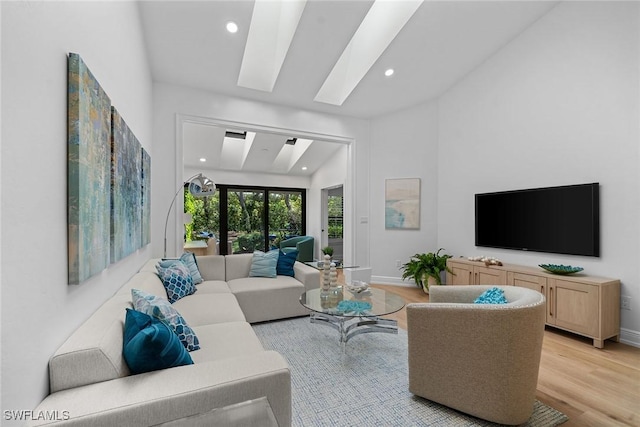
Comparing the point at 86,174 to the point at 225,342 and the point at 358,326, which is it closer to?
the point at 225,342

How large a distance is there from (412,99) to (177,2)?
3.48m

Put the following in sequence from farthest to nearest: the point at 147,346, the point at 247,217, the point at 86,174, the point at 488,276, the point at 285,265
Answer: the point at 247,217 < the point at 285,265 < the point at 488,276 < the point at 86,174 < the point at 147,346

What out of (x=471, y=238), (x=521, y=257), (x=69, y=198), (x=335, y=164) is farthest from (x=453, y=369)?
(x=335, y=164)

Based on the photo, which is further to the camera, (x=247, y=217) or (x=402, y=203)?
(x=247, y=217)

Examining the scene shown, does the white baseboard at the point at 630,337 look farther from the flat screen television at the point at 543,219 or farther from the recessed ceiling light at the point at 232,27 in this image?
the recessed ceiling light at the point at 232,27

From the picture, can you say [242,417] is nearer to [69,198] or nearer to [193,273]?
[69,198]

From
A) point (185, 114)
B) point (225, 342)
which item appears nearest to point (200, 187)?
point (185, 114)

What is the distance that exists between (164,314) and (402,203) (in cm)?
412

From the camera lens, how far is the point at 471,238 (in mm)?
4145

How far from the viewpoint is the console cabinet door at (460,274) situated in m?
3.75

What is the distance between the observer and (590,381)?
2.06 meters

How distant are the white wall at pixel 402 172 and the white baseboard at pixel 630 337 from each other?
2324 mm

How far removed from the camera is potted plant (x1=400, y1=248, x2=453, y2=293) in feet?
13.8

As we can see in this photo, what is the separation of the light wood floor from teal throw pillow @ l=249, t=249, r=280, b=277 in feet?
8.88
